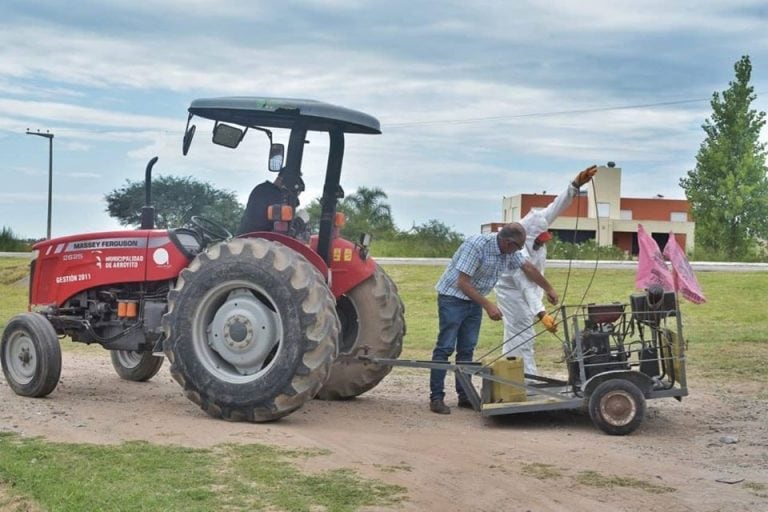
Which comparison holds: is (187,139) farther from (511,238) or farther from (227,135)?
(511,238)

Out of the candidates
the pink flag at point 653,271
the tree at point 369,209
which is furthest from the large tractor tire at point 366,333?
the tree at point 369,209

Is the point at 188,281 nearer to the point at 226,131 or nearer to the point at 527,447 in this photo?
the point at 226,131

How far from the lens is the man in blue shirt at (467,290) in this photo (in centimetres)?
955

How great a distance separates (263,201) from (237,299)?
Result: 969 mm

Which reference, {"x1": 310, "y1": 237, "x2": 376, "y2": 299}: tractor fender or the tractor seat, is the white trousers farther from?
the tractor seat

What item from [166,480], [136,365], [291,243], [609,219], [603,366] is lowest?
[166,480]

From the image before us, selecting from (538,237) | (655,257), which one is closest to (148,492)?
(655,257)

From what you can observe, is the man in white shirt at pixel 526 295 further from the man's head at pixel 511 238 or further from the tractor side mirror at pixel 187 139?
the tractor side mirror at pixel 187 139

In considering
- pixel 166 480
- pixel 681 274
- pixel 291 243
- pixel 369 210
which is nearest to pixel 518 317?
pixel 681 274

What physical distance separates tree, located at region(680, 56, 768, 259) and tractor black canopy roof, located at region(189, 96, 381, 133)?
3716 centimetres

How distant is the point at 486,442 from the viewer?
26.8 ft

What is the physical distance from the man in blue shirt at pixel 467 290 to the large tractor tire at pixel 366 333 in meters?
0.53

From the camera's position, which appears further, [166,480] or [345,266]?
[345,266]

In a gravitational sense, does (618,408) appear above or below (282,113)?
below
